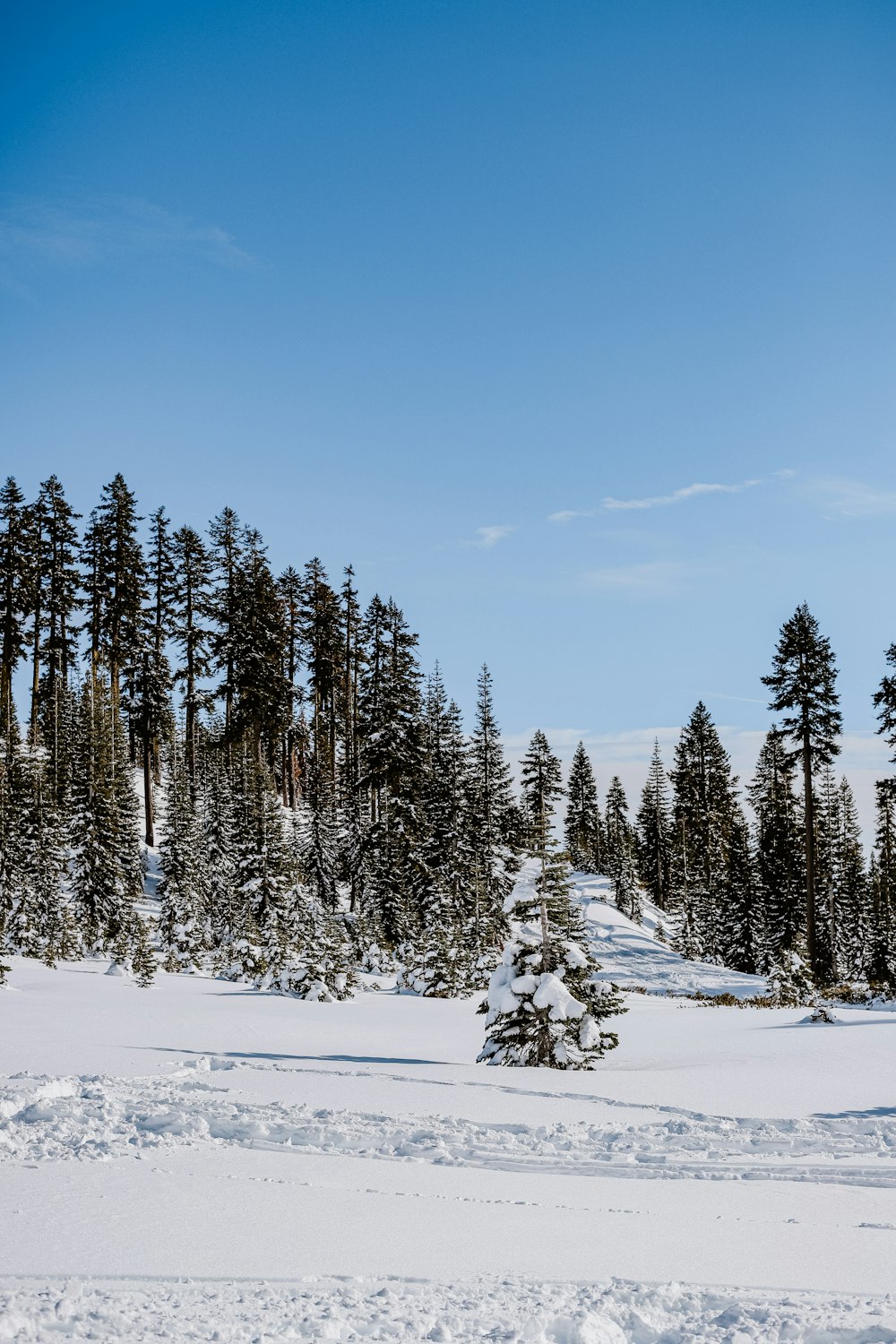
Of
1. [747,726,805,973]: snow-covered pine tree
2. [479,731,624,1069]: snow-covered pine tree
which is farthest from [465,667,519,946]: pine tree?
[479,731,624,1069]: snow-covered pine tree

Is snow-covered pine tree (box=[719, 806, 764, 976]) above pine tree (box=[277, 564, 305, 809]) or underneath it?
underneath

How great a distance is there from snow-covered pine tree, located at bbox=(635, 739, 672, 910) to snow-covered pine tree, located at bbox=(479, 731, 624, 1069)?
78.7 metres

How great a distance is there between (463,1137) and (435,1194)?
5.78 feet

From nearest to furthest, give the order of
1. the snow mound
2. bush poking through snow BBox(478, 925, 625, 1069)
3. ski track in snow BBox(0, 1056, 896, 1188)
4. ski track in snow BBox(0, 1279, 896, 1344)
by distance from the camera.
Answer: ski track in snow BBox(0, 1279, 896, 1344) → ski track in snow BBox(0, 1056, 896, 1188) → bush poking through snow BBox(478, 925, 625, 1069) → the snow mound

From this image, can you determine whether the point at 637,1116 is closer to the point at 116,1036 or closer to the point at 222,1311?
the point at 222,1311

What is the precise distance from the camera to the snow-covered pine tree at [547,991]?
493 inches

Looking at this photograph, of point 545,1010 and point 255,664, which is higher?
point 255,664

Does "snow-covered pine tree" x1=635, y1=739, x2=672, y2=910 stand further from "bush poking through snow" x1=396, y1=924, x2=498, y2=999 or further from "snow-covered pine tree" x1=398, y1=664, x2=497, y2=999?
"bush poking through snow" x1=396, y1=924, x2=498, y2=999

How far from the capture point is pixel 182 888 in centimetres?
3759

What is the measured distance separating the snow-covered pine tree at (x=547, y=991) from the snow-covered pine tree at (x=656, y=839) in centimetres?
7873

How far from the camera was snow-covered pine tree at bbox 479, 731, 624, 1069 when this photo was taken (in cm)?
1253

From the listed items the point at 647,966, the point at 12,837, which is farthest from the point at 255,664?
the point at 647,966

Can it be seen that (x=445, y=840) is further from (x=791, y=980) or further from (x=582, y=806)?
(x=582, y=806)

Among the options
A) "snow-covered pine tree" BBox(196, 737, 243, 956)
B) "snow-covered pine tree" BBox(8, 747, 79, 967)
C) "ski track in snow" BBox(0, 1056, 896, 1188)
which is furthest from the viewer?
"snow-covered pine tree" BBox(196, 737, 243, 956)
